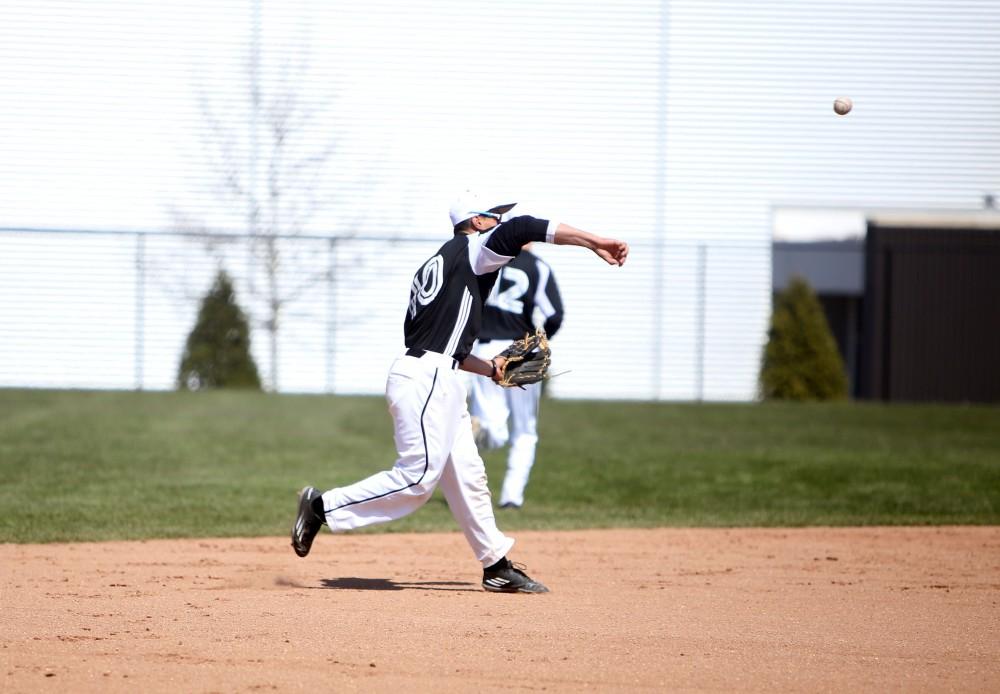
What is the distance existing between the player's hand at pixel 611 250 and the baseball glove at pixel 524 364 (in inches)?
43.5

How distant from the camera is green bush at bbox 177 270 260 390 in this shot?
2406cm

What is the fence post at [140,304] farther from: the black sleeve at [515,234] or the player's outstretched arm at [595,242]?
the player's outstretched arm at [595,242]

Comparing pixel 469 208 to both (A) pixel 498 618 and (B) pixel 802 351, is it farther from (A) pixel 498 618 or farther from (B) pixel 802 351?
(B) pixel 802 351

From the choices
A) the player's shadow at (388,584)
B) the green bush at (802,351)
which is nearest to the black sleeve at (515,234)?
the player's shadow at (388,584)

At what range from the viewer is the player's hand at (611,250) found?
6.43m

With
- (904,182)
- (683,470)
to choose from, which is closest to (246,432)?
(683,470)

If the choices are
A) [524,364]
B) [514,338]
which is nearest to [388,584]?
[524,364]

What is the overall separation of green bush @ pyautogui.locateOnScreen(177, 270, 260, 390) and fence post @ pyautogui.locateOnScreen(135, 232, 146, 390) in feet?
2.47

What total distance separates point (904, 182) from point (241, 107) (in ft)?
43.9

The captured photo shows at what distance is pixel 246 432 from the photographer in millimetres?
16688

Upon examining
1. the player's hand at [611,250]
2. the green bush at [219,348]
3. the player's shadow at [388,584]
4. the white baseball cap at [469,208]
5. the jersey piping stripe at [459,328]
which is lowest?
the green bush at [219,348]

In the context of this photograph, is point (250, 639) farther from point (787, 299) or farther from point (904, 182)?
point (904, 182)

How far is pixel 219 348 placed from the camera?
2438 centimetres

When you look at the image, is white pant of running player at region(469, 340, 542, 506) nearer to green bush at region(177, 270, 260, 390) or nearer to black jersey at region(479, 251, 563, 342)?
black jersey at region(479, 251, 563, 342)
